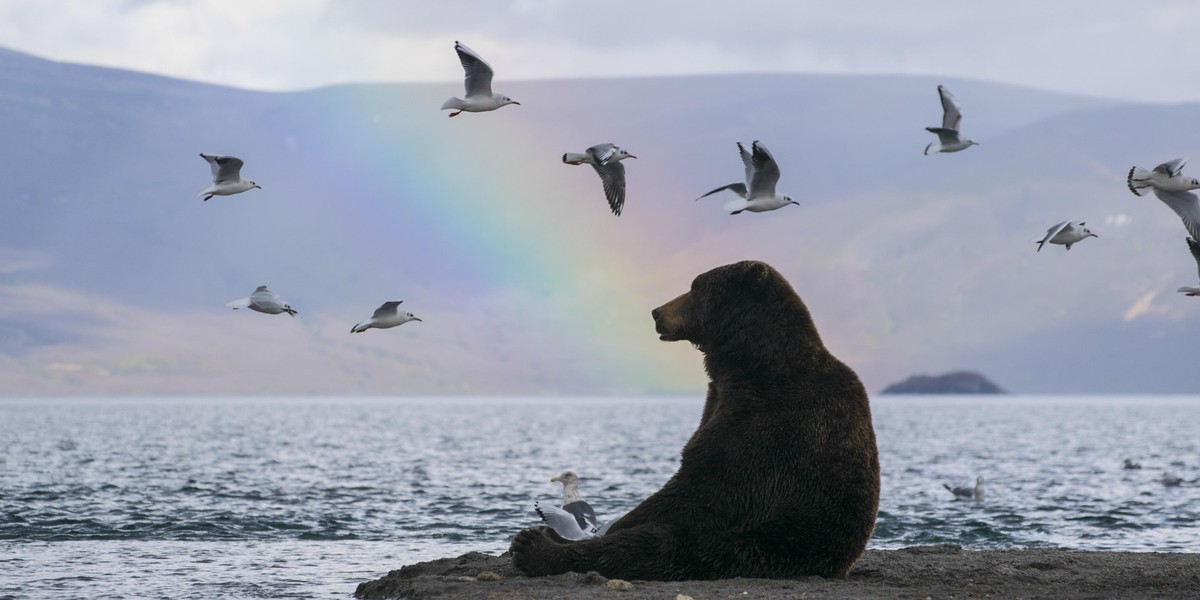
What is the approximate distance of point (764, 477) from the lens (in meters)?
9.90

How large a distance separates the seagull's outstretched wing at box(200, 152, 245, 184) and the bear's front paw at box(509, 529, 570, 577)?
739 centimetres

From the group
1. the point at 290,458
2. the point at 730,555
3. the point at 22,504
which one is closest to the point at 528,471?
the point at 290,458

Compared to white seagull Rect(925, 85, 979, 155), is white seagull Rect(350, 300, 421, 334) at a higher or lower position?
lower

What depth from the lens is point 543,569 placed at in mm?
10266

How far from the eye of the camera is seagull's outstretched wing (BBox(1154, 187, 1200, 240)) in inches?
506

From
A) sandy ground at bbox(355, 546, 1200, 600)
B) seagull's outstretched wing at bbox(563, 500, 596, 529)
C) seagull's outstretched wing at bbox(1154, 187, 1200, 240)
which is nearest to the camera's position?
sandy ground at bbox(355, 546, 1200, 600)

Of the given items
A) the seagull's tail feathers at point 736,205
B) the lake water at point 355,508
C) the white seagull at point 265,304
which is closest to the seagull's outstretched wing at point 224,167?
the white seagull at point 265,304

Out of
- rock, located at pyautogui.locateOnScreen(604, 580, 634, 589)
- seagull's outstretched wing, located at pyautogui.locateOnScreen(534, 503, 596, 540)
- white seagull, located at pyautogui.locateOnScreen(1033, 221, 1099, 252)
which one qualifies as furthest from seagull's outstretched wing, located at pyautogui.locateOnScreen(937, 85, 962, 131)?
rock, located at pyautogui.locateOnScreen(604, 580, 634, 589)

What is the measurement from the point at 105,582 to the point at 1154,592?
27.5 feet

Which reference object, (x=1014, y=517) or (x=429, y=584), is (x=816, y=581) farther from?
(x=1014, y=517)

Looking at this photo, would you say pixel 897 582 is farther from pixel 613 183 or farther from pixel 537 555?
pixel 613 183

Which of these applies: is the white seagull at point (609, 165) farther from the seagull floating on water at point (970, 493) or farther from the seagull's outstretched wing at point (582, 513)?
the seagull floating on water at point (970, 493)

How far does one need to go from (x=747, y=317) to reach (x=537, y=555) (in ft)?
7.61

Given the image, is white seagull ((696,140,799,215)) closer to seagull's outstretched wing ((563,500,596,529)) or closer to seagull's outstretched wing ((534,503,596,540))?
seagull's outstretched wing ((563,500,596,529))
